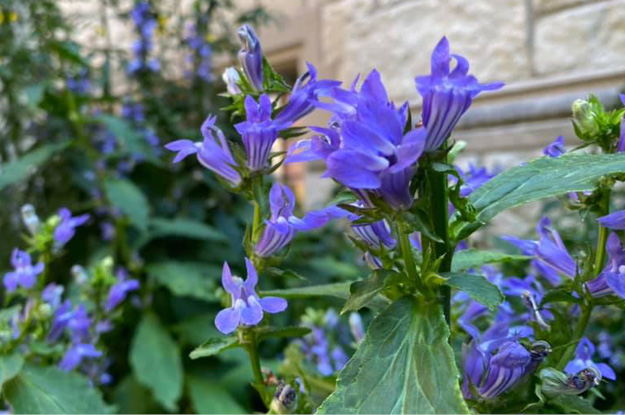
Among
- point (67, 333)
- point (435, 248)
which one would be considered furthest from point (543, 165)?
point (67, 333)

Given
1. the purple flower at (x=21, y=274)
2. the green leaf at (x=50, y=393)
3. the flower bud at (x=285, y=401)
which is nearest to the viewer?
the flower bud at (x=285, y=401)

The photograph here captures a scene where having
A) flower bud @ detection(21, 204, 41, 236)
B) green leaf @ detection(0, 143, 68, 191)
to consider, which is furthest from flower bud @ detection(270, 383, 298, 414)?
green leaf @ detection(0, 143, 68, 191)

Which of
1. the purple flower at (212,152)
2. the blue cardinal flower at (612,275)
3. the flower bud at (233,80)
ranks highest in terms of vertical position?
the flower bud at (233,80)

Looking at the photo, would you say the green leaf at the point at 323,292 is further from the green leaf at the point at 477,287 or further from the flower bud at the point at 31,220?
the flower bud at the point at 31,220

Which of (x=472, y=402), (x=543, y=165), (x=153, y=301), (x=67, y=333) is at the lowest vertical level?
(x=153, y=301)

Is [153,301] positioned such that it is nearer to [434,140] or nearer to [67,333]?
[67,333]

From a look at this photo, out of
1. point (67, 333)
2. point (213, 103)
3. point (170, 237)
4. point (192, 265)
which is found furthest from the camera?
point (213, 103)

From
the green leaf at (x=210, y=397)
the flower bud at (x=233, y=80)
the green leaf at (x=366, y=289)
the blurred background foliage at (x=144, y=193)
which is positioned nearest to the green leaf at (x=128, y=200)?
the blurred background foliage at (x=144, y=193)
